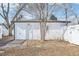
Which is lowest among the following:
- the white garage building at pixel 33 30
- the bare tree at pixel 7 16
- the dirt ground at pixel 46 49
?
the dirt ground at pixel 46 49

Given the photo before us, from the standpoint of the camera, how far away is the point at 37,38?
2.00 m

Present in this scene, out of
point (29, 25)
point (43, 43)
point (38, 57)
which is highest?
point (29, 25)

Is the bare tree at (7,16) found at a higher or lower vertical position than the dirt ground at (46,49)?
higher

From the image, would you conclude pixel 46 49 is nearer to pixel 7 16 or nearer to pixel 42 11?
pixel 42 11

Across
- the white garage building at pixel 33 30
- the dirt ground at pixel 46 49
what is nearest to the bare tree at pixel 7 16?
the white garage building at pixel 33 30

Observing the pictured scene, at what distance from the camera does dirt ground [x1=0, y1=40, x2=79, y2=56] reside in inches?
78.4

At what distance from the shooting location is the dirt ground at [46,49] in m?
1.99

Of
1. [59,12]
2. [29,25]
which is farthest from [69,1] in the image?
[29,25]

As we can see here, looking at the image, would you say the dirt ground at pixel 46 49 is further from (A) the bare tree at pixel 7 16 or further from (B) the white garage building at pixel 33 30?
(A) the bare tree at pixel 7 16

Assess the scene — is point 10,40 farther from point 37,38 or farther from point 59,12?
point 59,12

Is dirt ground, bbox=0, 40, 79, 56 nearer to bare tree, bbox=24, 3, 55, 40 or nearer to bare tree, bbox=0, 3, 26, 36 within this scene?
bare tree, bbox=24, 3, 55, 40

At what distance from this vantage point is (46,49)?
199 cm

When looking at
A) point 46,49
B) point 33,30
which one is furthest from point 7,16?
point 46,49

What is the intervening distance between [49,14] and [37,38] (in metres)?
0.26
